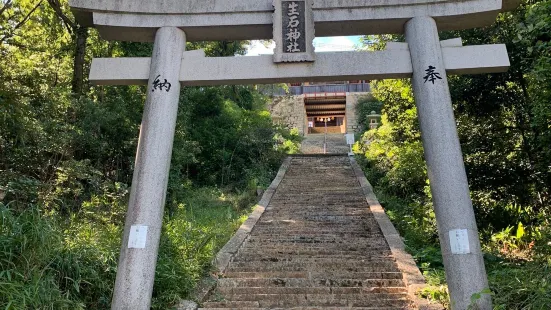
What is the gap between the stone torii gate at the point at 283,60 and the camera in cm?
488

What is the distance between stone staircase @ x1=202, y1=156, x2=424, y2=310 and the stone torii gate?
145 cm

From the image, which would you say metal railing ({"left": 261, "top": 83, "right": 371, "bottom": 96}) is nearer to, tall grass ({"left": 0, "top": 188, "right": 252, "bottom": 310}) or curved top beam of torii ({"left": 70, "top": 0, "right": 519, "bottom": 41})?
→ tall grass ({"left": 0, "top": 188, "right": 252, "bottom": 310})

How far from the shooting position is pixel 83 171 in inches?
291

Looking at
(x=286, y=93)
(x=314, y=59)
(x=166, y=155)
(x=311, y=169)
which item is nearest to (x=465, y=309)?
(x=314, y=59)

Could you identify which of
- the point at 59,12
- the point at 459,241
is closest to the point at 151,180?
the point at 459,241

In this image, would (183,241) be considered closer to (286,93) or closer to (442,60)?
(442,60)

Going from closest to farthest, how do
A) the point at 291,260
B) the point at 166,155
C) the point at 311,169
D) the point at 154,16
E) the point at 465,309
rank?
the point at 465,309 < the point at 166,155 < the point at 154,16 < the point at 291,260 < the point at 311,169

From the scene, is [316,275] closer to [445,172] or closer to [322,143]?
[445,172]

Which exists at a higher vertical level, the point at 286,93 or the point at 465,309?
the point at 286,93

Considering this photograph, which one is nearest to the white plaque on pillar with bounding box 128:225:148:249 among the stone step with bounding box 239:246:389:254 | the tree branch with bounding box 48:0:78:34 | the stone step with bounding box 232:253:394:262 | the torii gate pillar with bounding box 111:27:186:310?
the torii gate pillar with bounding box 111:27:186:310

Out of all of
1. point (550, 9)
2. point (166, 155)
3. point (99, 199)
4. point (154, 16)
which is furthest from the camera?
point (99, 199)

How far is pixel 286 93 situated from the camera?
98.0 feet

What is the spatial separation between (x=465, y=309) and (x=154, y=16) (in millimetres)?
4916

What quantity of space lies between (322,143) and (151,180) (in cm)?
2048
